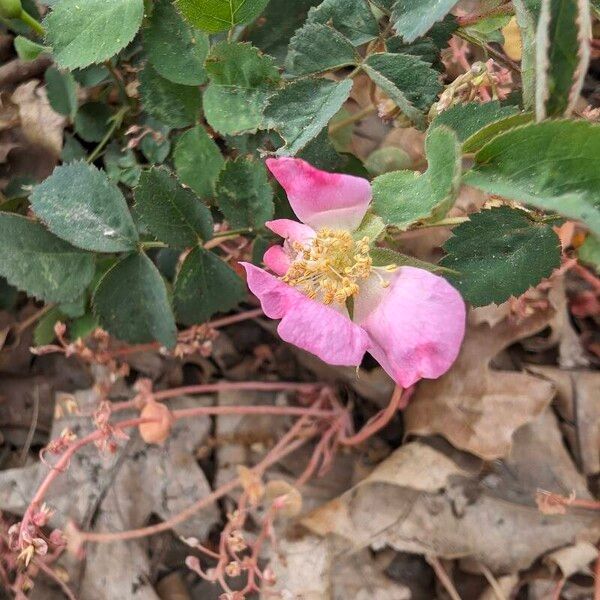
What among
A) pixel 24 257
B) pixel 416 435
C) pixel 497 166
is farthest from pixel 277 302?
pixel 416 435

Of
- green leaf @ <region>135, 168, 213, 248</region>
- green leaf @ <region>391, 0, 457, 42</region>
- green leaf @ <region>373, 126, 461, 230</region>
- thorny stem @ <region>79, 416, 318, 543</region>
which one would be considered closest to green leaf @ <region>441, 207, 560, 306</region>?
green leaf @ <region>373, 126, 461, 230</region>

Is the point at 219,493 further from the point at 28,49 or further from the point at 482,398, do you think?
the point at 28,49

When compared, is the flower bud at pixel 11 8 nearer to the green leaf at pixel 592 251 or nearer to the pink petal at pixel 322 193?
the pink petal at pixel 322 193

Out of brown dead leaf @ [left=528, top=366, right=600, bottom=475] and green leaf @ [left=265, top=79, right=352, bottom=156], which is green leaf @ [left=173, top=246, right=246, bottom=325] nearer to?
green leaf @ [left=265, top=79, right=352, bottom=156]

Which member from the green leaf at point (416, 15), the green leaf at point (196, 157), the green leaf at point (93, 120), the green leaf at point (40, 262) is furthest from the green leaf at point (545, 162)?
the green leaf at point (93, 120)

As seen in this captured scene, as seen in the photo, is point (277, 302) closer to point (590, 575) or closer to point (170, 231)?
point (170, 231)

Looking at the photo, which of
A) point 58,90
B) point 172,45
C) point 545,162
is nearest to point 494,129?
point 545,162
